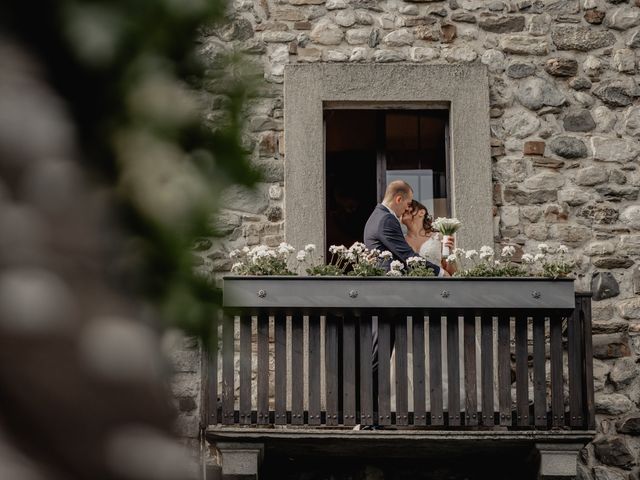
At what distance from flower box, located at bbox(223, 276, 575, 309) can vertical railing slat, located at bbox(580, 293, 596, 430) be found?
6.7 inches

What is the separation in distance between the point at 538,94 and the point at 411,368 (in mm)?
2344

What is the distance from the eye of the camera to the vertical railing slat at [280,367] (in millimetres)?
7180

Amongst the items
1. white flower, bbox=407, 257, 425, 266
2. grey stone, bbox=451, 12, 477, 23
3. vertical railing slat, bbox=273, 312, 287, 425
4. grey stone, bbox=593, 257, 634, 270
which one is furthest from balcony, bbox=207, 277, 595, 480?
grey stone, bbox=451, 12, 477, 23

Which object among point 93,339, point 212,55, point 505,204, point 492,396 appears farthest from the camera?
point 505,204

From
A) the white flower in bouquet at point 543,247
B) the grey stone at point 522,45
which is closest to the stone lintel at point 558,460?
the white flower in bouquet at point 543,247

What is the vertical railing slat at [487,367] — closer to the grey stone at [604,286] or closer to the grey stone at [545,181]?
the grey stone at [604,286]

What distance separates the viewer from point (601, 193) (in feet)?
26.8

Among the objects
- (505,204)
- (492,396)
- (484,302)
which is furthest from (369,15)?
(492,396)

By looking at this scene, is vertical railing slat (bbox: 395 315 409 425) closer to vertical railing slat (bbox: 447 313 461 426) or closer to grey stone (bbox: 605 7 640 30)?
vertical railing slat (bbox: 447 313 461 426)

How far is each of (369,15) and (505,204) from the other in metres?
1.75

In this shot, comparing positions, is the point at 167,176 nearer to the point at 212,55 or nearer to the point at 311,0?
the point at 212,55

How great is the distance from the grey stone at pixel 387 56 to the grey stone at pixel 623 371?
8.98 ft

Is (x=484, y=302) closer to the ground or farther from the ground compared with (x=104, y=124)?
farther from the ground

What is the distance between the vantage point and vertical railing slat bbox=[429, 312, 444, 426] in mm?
7176
